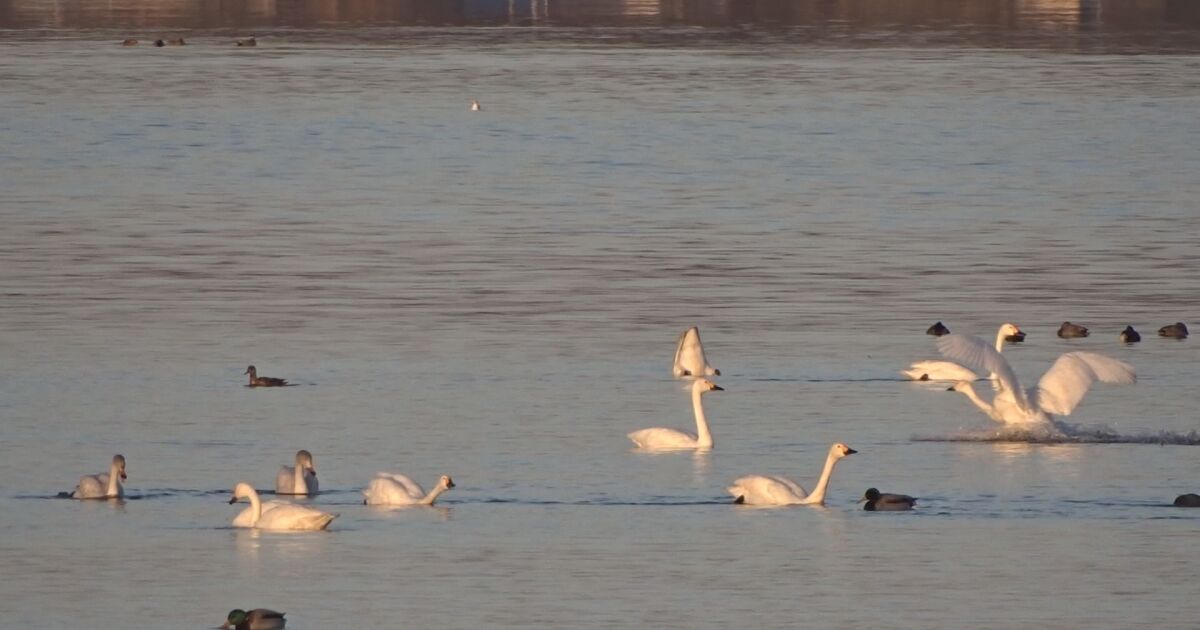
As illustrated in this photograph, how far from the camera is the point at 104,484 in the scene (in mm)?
15195

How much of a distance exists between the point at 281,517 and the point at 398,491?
0.72 metres

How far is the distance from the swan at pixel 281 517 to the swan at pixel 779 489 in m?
2.28

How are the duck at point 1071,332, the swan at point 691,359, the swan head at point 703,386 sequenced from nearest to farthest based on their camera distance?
1. the swan head at point 703,386
2. the swan at point 691,359
3. the duck at point 1071,332

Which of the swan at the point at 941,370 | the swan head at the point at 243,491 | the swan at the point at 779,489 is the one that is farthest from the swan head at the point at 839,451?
the swan at the point at 941,370

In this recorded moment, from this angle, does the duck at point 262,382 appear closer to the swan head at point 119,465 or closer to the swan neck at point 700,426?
the swan neck at point 700,426

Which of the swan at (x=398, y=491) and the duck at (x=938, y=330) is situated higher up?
the swan at (x=398, y=491)

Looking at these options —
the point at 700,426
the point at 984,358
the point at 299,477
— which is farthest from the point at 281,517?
the point at 984,358

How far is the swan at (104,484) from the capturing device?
1512cm

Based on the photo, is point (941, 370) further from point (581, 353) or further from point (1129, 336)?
point (581, 353)

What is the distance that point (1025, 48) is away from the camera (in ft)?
228

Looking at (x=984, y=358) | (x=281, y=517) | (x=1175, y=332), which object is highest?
(x=984, y=358)

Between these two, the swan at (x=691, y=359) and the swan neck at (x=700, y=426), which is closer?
the swan neck at (x=700, y=426)

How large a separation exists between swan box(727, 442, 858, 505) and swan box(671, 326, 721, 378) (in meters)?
3.72

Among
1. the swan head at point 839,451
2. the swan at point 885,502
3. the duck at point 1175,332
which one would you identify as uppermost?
the swan head at point 839,451
